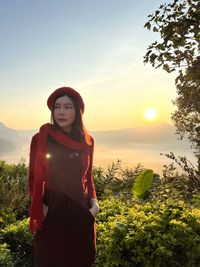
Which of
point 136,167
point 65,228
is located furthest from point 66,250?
point 136,167

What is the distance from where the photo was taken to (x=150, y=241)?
4.73 meters

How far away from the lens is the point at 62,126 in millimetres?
3781

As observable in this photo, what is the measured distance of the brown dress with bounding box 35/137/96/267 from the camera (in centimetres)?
353

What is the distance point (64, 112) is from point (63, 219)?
0.89 m

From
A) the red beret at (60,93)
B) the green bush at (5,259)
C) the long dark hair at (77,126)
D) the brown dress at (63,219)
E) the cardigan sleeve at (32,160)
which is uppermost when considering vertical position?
the red beret at (60,93)

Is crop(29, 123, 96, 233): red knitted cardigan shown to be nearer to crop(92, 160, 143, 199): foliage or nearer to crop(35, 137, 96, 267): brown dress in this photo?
crop(35, 137, 96, 267): brown dress

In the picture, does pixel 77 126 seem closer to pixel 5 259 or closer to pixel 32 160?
pixel 32 160

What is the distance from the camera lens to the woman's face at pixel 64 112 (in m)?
3.76

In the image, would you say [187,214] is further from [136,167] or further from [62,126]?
[136,167]


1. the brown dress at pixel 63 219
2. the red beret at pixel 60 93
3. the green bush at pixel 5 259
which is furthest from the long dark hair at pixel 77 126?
the green bush at pixel 5 259

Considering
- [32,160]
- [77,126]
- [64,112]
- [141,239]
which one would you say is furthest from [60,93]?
[141,239]

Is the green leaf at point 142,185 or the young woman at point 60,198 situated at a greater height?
the green leaf at point 142,185

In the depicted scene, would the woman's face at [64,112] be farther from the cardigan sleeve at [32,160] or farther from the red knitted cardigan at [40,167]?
the cardigan sleeve at [32,160]

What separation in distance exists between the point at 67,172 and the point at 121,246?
152cm
